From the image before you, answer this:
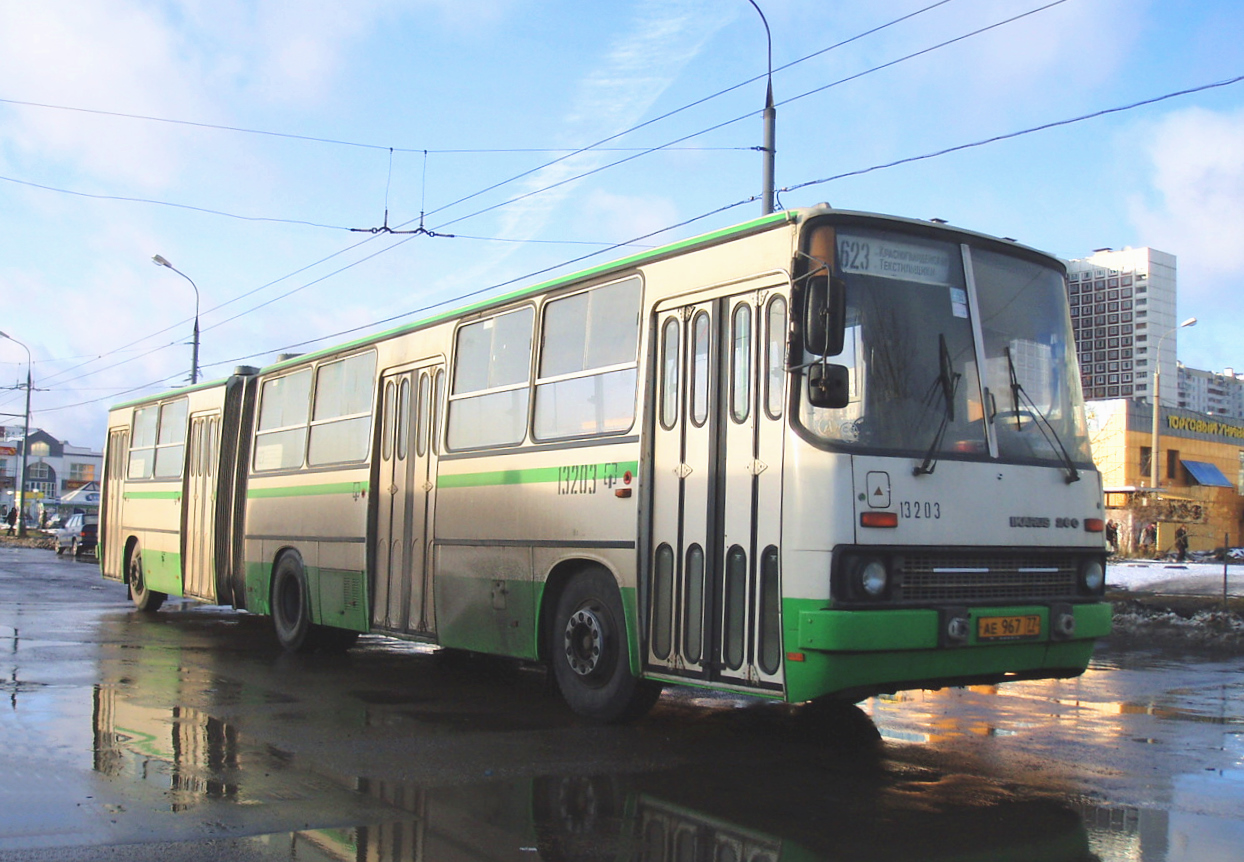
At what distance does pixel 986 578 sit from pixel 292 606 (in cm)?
867

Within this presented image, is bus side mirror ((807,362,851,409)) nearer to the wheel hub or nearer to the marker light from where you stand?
the marker light

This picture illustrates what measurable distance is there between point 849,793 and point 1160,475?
54934 millimetres

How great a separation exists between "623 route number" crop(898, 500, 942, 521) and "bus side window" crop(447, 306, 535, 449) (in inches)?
141

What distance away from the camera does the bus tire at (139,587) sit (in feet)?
60.1

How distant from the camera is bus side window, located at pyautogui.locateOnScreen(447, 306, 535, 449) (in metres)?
9.85

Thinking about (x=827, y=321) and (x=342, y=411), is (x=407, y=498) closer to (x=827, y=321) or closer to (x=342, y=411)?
(x=342, y=411)

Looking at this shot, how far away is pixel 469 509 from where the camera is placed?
10.3m

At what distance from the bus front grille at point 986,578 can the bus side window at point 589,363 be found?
7.78 ft

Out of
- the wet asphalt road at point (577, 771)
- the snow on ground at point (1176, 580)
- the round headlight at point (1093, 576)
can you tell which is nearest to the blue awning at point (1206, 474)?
the snow on ground at point (1176, 580)

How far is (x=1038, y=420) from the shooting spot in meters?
7.72

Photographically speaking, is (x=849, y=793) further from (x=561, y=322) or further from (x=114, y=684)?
(x=114, y=684)

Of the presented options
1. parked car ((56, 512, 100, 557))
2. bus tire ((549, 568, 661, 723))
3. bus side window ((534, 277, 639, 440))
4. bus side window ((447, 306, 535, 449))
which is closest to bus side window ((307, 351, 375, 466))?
bus side window ((447, 306, 535, 449))

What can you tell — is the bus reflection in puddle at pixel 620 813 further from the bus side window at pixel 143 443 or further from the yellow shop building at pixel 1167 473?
the yellow shop building at pixel 1167 473

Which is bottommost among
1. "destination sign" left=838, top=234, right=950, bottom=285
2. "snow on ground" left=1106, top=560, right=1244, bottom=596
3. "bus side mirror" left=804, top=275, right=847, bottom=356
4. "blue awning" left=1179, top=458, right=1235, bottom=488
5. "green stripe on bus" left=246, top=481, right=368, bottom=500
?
"snow on ground" left=1106, top=560, right=1244, bottom=596
